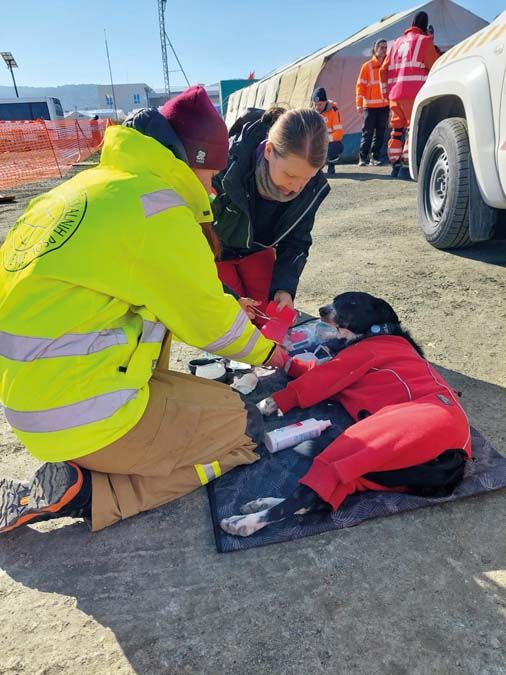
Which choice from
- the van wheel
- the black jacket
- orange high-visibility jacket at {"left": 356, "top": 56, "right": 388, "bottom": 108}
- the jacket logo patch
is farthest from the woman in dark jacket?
orange high-visibility jacket at {"left": 356, "top": 56, "right": 388, "bottom": 108}

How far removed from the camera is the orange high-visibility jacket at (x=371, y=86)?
9805mm

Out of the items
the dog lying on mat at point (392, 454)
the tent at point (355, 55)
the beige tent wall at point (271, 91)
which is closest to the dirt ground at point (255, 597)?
the dog lying on mat at point (392, 454)

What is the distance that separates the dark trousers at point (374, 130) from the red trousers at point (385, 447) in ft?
31.1

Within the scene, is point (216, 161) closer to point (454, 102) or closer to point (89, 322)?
point (89, 322)

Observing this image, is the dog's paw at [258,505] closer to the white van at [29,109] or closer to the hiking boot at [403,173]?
the hiking boot at [403,173]

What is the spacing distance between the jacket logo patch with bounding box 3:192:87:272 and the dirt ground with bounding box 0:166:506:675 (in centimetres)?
109

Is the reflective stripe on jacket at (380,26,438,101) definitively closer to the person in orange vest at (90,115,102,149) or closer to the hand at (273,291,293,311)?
the hand at (273,291,293,311)

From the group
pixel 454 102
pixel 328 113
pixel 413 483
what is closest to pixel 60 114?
pixel 328 113

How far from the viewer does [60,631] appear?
164cm

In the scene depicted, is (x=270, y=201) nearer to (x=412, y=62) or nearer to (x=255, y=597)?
(x=255, y=597)

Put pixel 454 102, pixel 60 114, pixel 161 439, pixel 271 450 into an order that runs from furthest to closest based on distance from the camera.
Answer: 1. pixel 60 114
2. pixel 454 102
3. pixel 271 450
4. pixel 161 439

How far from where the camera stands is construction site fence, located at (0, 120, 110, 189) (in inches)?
544

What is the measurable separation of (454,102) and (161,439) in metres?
4.12

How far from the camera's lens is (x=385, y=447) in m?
1.98
